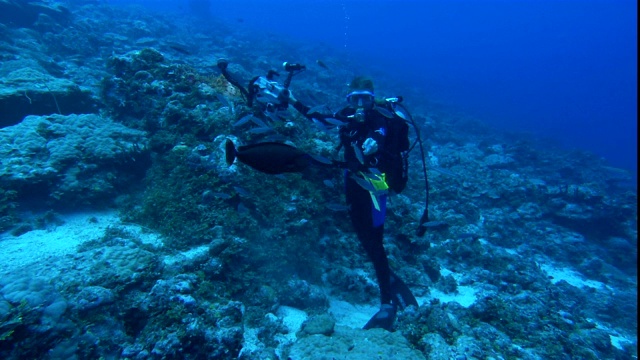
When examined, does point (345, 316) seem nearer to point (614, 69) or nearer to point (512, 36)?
point (614, 69)

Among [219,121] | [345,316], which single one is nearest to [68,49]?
[219,121]

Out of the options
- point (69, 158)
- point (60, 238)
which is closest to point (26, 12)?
point (69, 158)

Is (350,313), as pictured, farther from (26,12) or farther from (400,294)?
(26,12)

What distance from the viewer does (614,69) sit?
500ft

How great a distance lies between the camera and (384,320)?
461 centimetres

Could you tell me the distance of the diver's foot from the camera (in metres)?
4.57

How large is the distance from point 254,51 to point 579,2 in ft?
570

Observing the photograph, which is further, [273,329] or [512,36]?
[512,36]

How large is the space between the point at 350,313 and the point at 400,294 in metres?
1.02

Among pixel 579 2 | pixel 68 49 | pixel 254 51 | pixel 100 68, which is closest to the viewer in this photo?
pixel 100 68

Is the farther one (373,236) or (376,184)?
(373,236)

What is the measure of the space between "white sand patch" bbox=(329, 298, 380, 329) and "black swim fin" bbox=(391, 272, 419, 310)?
52 cm

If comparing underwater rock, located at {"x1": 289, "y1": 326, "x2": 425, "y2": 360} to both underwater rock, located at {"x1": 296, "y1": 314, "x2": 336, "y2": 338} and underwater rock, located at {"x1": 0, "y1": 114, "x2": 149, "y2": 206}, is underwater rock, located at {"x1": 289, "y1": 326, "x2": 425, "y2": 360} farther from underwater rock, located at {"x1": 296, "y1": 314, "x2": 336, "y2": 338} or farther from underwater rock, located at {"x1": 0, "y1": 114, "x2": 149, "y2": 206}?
underwater rock, located at {"x1": 0, "y1": 114, "x2": 149, "y2": 206}

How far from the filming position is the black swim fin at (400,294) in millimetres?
5297
